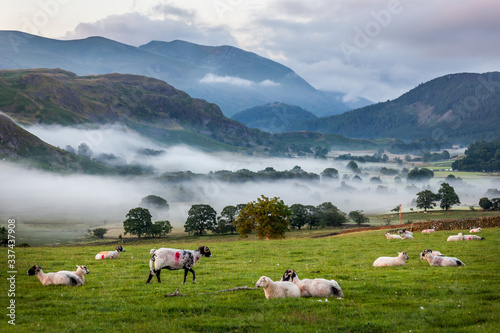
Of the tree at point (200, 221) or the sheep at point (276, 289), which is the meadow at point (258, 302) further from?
the tree at point (200, 221)

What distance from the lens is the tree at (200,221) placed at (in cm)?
11250

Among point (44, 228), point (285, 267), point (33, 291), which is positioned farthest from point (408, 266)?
point (44, 228)

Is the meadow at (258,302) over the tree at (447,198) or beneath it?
beneath

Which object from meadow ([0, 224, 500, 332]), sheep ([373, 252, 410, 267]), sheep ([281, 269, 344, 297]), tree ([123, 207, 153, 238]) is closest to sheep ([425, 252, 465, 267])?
meadow ([0, 224, 500, 332])

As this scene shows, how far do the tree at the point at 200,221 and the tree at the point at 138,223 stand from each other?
10.6 metres

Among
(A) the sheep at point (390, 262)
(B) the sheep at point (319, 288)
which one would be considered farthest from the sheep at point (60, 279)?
(A) the sheep at point (390, 262)

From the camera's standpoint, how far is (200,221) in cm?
11369

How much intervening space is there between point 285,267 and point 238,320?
11283 mm

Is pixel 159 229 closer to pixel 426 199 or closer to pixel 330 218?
pixel 330 218

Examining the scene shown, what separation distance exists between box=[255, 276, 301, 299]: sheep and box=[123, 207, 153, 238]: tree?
9606 centimetres

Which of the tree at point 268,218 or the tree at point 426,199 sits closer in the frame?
the tree at point 268,218

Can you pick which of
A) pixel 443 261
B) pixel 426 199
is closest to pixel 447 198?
pixel 426 199

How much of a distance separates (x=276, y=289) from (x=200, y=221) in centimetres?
9826

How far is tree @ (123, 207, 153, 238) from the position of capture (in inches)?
4252
